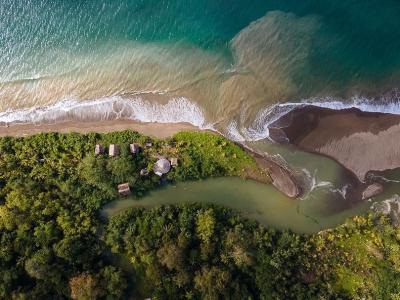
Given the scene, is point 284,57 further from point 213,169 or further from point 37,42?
point 37,42

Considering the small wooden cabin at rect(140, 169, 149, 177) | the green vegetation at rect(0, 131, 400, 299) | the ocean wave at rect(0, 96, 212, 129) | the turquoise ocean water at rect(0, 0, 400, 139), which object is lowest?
the green vegetation at rect(0, 131, 400, 299)

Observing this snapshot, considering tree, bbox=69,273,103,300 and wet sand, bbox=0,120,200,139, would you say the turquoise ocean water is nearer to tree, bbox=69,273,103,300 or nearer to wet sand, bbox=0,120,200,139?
wet sand, bbox=0,120,200,139

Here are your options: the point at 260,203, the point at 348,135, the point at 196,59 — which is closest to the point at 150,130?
the point at 196,59

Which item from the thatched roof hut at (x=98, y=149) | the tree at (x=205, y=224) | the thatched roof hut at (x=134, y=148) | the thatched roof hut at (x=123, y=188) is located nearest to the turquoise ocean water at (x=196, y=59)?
the thatched roof hut at (x=134, y=148)

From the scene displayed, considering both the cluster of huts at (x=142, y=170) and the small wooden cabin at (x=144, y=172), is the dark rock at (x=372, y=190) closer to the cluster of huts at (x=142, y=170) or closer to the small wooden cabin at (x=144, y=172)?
the cluster of huts at (x=142, y=170)

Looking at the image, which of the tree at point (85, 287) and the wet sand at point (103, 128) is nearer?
the tree at point (85, 287)

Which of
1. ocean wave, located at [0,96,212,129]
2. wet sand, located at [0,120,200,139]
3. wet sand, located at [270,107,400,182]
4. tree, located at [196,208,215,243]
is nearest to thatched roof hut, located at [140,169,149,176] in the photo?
wet sand, located at [0,120,200,139]
